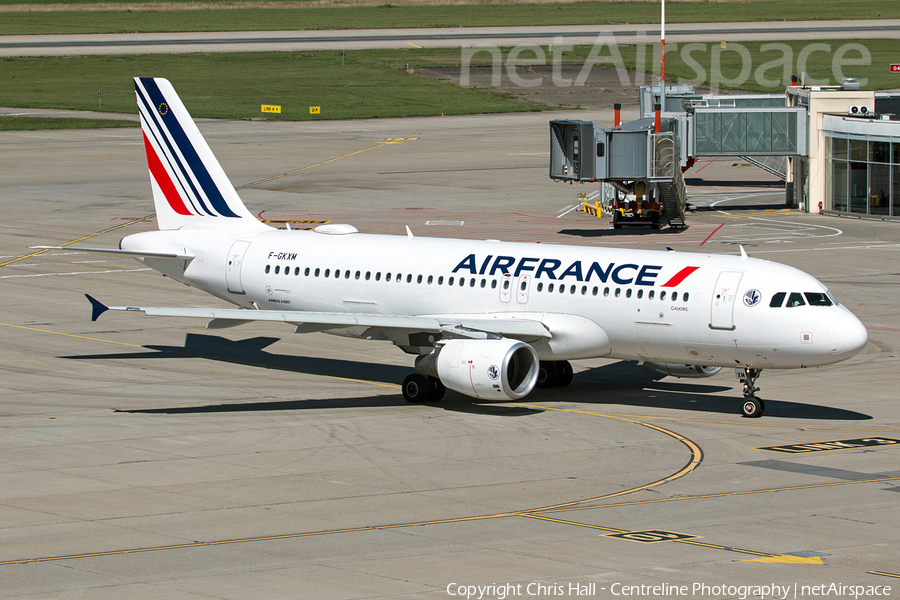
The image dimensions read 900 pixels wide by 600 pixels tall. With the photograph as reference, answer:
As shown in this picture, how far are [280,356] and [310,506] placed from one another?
59.4 feet

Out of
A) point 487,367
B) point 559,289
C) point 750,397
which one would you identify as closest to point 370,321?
point 487,367

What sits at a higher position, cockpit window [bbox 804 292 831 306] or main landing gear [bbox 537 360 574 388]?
cockpit window [bbox 804 292 831 306]

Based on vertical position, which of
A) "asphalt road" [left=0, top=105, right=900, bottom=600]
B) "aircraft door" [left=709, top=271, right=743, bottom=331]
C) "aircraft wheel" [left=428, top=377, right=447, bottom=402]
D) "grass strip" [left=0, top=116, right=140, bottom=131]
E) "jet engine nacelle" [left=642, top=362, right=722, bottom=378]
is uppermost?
"grass strip" [left=0, top=116, right=140, bottom=131]

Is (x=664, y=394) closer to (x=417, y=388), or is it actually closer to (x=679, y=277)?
(x=679, y=277)

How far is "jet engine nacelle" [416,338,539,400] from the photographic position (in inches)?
1331

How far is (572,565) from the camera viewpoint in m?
21.5

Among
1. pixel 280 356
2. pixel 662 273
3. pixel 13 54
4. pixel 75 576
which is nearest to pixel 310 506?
pixel 75 576

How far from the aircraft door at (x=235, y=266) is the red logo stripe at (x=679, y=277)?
15.3 metres

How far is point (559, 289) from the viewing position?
36312 mm

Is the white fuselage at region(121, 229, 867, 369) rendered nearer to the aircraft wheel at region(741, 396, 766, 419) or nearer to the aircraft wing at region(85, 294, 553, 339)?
the aircraft wing at region(85, 294, 553, 339)

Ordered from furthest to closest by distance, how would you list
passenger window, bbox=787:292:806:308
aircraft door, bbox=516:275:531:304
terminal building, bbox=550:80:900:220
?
terminal building, bbox=550:80:900:220 < aircraft door, bbox=516:275:531:304 < passenger window, bbox=787:292:806:308

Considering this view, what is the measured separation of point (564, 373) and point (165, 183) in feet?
54.5

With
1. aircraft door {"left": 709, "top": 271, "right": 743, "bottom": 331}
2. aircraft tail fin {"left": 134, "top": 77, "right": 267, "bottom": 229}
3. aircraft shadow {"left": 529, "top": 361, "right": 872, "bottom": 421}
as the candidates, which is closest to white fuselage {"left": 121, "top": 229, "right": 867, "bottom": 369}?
aircraft door {"left": 709, "top": 271, "right": 743, "bottom": 331}

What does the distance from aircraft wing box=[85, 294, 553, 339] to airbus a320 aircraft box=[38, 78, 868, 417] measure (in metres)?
0.05
